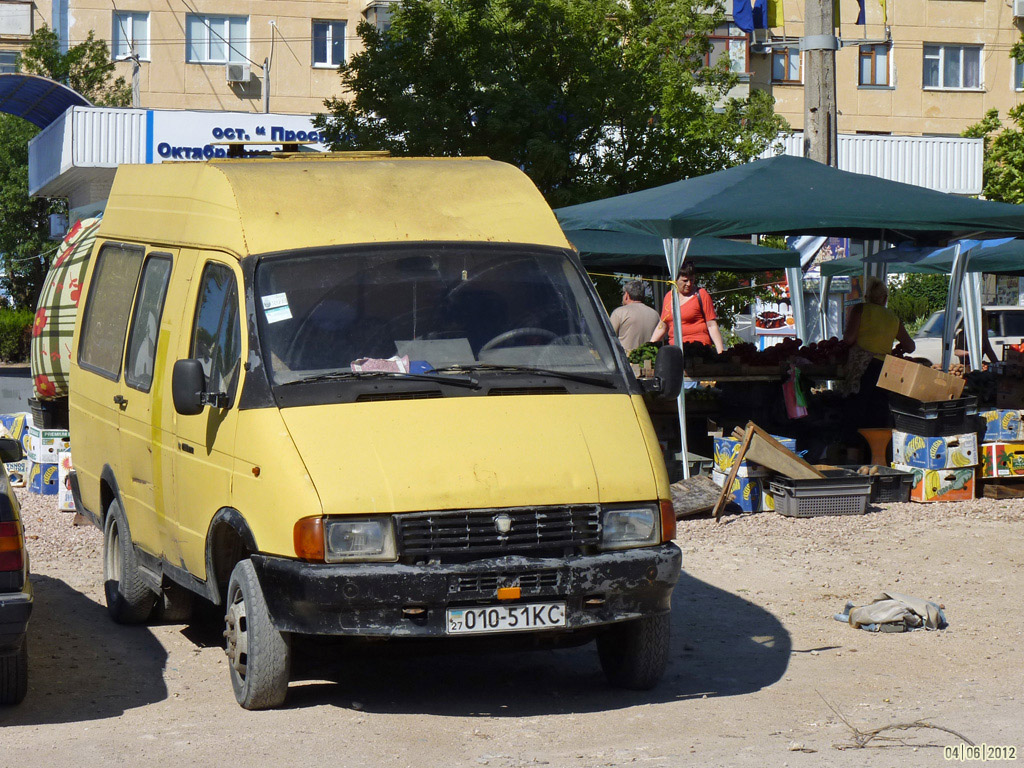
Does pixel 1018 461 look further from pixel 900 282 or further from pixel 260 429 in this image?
pixel 900 282

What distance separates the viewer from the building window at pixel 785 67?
152 ft

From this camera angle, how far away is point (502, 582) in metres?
5.54

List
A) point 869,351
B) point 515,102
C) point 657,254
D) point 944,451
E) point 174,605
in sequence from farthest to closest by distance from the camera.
→ point 657,254
point 515,102
point 869,351
point 944,451
point 174,605

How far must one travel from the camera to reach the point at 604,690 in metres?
6.41

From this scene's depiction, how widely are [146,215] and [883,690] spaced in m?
4.52

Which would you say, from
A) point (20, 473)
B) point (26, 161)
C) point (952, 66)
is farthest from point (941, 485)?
point (952, 66)

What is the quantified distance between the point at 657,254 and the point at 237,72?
2763 cm

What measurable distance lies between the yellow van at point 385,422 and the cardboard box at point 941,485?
A: 567 centimetres

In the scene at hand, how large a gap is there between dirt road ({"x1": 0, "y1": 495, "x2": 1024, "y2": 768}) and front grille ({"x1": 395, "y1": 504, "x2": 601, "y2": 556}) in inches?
27.6

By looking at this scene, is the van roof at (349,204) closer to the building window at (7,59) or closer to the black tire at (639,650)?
the black tire at (639,650)

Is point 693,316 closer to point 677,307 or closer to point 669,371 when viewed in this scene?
point 677,307

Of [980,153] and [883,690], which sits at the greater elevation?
[980,153]

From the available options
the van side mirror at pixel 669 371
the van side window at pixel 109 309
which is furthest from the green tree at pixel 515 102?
the van side mirror at pixel 669 371

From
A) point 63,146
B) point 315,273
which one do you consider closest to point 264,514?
point 315,273
